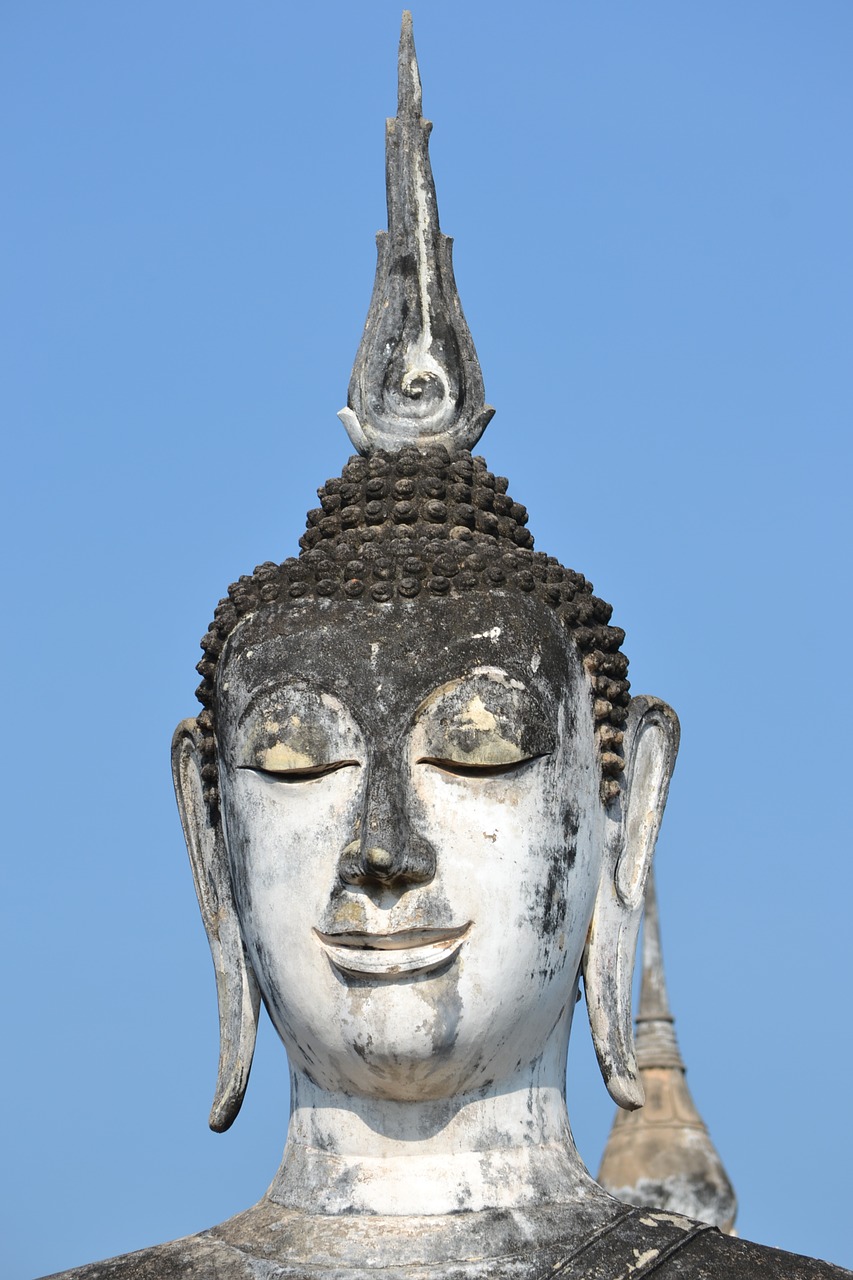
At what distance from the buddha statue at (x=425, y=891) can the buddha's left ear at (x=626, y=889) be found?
2 cm

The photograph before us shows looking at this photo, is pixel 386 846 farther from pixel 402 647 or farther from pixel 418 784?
pixel 402 647

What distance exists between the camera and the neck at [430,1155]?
9.73 metres

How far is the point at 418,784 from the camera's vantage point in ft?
31.8

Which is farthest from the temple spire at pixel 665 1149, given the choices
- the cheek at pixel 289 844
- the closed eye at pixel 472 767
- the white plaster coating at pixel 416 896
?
the closed eye at pixel 472 767

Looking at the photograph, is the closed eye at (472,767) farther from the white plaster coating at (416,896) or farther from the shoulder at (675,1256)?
the shoulder at (675,1256)

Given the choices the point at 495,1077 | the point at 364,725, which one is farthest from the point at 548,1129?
the point at 364,725

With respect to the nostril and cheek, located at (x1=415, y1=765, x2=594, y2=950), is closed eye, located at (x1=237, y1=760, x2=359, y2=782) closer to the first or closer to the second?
cheek, located at (x1=415, y1=765, x2=594, y2=950)

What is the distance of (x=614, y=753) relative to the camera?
34.3 feet

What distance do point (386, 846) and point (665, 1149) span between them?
605 inches

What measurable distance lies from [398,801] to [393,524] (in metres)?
1.39

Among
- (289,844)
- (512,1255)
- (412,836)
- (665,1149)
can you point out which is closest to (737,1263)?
(512,1255)

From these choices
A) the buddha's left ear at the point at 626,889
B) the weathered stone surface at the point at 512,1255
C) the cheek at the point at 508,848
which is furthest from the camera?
the buddha's left ear at the point at 626,889

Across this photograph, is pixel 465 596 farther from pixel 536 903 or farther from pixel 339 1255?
pixel 339 1255

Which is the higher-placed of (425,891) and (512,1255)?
(425,891)
